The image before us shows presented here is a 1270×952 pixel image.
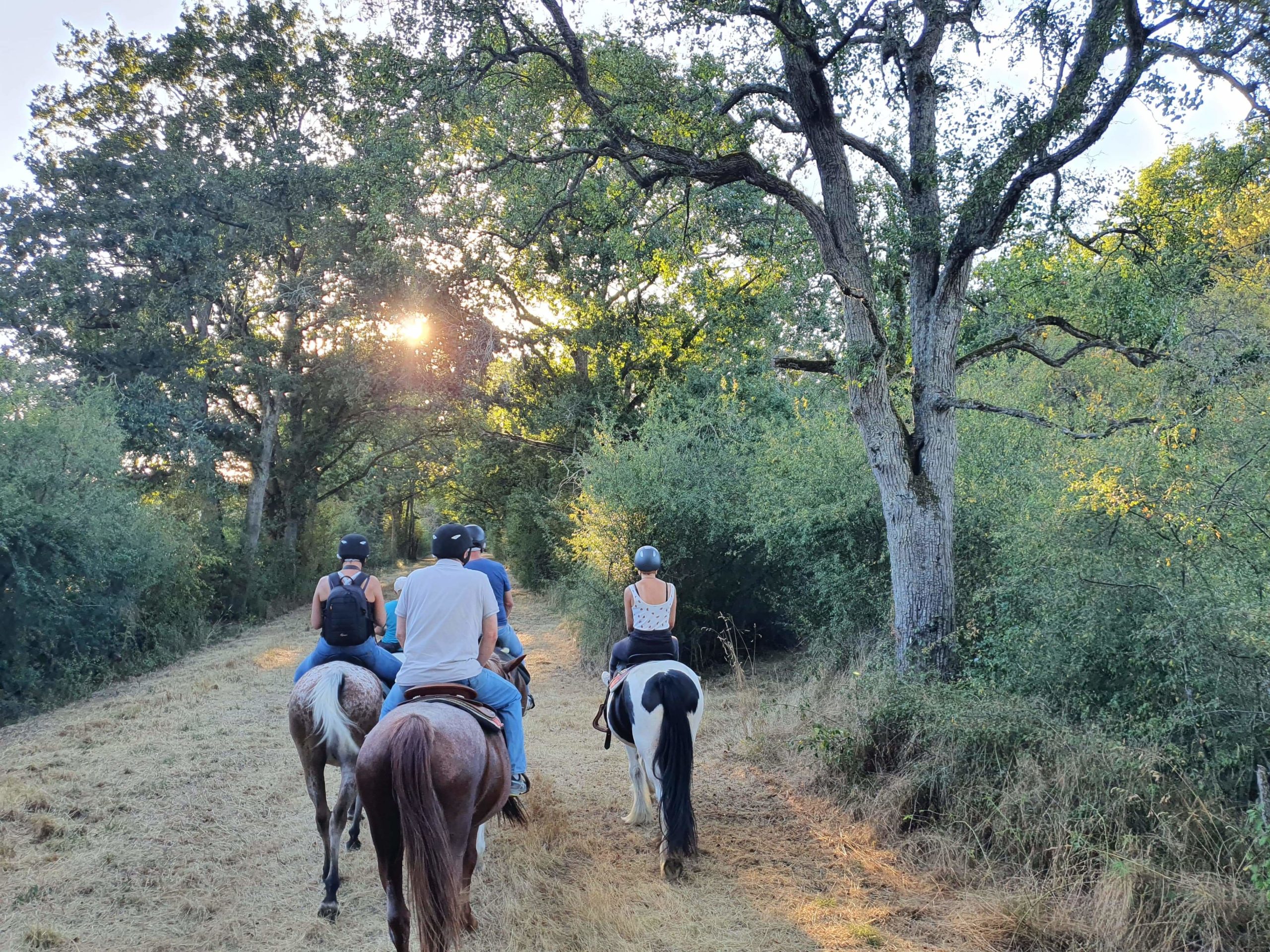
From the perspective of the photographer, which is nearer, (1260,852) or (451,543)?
(1260,852)

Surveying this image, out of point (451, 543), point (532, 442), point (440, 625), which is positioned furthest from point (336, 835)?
point (532, 442)

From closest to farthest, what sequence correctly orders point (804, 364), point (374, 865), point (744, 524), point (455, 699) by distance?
point (455, 699), point (374, 865), point (804, 364), point (744, 524)

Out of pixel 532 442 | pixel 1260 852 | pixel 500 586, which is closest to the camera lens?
pixel 1260 852

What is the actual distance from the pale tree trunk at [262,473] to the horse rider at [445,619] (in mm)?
19901

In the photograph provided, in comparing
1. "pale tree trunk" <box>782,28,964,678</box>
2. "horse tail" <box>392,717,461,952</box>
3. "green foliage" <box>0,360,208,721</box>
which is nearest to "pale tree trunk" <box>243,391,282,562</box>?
"green foliage" <box>0,360,208,721</box>

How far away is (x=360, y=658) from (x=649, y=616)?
239cm

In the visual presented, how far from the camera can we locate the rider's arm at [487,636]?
4.99 m

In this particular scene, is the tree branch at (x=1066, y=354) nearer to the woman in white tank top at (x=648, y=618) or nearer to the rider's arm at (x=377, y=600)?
the woman in white tank top at (x=648, y=618)

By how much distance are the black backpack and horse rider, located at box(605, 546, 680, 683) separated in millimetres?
2102

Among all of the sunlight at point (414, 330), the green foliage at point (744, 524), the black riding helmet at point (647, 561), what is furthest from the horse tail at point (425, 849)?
the sunlight at point (414, 330)

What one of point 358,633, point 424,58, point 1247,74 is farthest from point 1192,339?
point 424,58

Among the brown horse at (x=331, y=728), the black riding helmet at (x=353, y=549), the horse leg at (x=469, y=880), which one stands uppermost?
the black riding helmet at (x=353, y=549)

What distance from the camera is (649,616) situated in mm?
6707

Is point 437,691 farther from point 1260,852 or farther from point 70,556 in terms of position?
point 70,556
